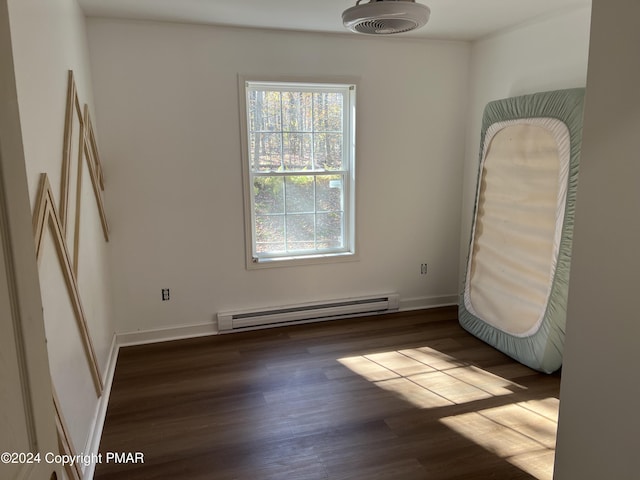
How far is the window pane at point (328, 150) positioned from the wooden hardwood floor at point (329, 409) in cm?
146

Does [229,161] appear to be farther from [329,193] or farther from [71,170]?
[71,170]

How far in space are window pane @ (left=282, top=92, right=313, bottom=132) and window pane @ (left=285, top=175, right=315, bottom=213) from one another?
0.42 metres

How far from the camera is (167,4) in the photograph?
2961 millimetres

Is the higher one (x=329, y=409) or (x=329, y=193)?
(x=329, y=193)

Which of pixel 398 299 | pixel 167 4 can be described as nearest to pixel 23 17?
pixel 167 4

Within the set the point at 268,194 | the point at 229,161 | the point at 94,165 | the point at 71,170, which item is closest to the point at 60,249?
the point at 71,170

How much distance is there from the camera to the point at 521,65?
11.6 feet

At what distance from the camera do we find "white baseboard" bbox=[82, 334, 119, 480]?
2.09m

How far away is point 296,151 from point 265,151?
27 centimetres

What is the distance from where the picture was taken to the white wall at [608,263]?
1.21m

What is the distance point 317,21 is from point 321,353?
244cm

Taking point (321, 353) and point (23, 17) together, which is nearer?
point (23, 17)

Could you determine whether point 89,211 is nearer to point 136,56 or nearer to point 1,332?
point 136,56

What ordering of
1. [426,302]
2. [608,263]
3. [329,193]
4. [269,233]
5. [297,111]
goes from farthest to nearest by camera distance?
[426,302], [329,193], [269,233], [297,111], [608,263]
